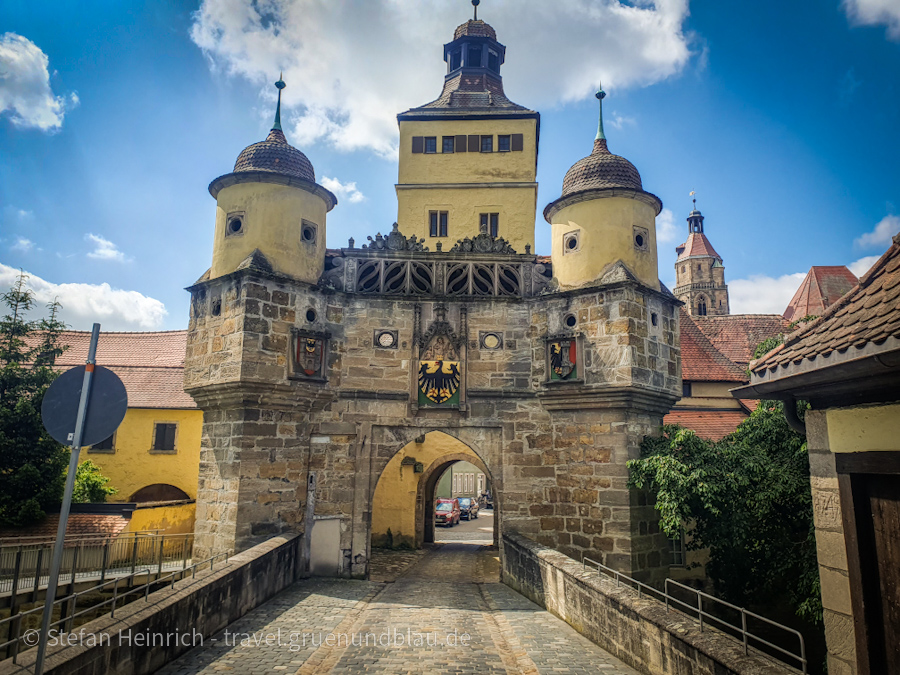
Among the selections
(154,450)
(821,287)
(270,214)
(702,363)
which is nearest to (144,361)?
(154,450)

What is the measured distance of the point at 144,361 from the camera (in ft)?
85.5

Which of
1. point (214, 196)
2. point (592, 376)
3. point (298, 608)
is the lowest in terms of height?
point (298, 608)

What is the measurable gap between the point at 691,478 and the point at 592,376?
11.0 ft

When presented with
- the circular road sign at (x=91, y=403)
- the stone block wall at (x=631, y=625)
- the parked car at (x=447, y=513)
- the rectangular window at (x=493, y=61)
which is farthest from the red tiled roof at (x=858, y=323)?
the parked car at (x=447, y=513)

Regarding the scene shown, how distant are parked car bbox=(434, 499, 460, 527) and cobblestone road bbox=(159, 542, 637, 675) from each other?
2142 cm

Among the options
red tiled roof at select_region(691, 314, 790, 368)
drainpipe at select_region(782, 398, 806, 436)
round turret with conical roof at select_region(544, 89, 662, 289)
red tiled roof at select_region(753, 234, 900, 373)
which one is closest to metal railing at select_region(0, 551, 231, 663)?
red tiled roof at select_region(753, 234, 900, 373)

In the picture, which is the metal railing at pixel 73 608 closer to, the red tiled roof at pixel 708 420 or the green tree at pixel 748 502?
the green tree at pixel 748 502

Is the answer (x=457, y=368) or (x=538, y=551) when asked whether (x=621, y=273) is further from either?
(x=538, y=551)

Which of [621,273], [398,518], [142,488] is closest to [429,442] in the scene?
[398,518]

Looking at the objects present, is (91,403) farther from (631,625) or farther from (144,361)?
(144,361)

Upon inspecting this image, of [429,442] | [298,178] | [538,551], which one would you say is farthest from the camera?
[429,442]

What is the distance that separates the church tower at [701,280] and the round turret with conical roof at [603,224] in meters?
51.2

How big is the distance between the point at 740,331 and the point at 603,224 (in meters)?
19.1

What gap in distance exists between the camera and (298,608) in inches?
451
